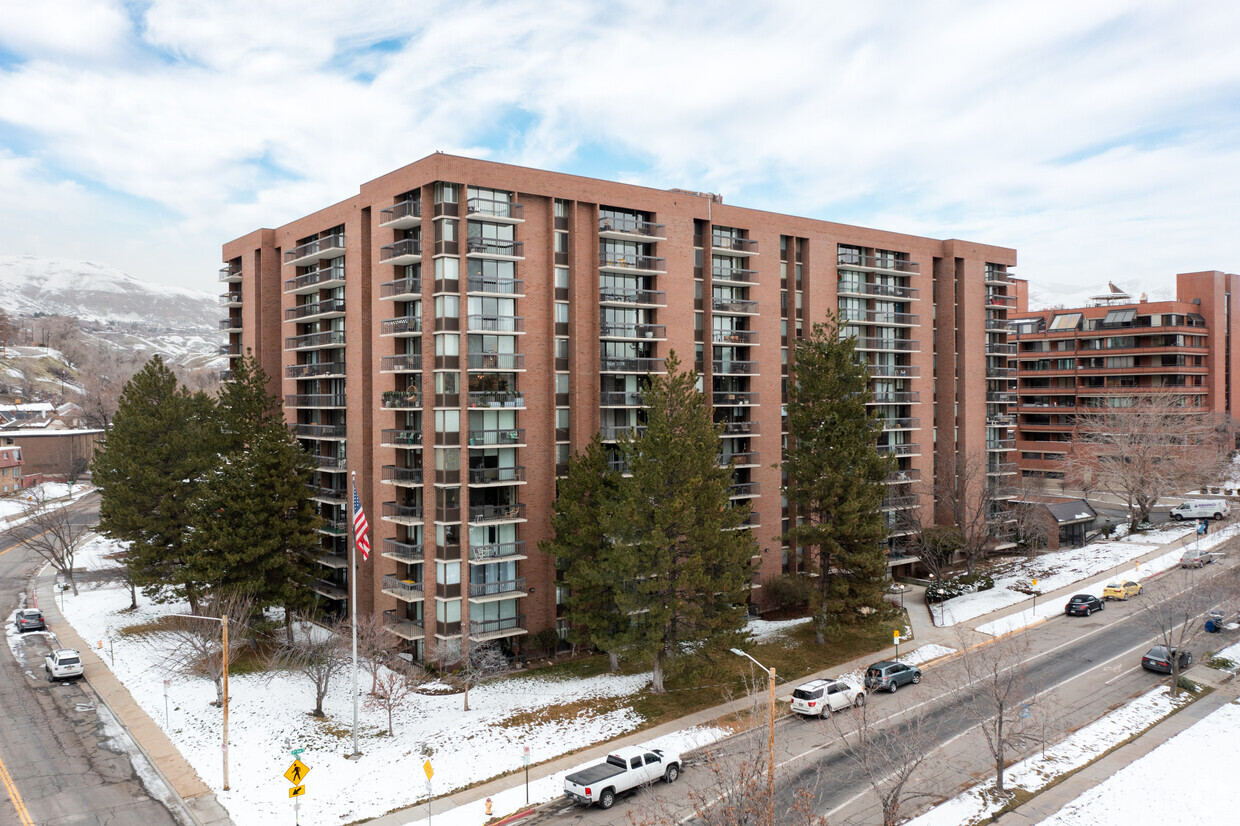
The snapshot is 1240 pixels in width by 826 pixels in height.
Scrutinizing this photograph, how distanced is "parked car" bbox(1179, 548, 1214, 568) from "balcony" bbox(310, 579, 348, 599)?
58.9 meters

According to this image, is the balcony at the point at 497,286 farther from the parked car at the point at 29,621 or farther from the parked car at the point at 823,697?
the parked car at the point at 29,621

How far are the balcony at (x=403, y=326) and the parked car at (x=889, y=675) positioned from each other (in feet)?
99.5

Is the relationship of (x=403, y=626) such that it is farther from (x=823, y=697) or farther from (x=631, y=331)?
(x=823, y=697)

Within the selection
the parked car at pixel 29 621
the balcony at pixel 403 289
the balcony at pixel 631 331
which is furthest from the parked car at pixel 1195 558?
A: the parked car at pixel 29 621

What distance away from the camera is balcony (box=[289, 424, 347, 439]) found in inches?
2109

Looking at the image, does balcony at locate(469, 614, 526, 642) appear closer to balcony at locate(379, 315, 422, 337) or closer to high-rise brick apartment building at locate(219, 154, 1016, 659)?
high-rise brick apartment building at locate(219, 154, 1016, 659)

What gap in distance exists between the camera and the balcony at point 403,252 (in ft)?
147

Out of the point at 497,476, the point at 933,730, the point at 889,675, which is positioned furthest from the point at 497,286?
the point at 933,730

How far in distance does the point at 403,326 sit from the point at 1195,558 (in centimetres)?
5804

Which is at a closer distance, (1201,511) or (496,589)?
(496,589)

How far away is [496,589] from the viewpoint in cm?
4412

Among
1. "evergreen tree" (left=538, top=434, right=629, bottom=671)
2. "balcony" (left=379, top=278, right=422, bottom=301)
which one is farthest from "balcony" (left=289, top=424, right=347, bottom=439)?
"evergreen tree" (left=538, top=434, right=629, bottom=671)

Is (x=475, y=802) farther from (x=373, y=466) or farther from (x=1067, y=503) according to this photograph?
(x=1067, y=503)

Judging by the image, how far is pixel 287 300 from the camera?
2355 inches
